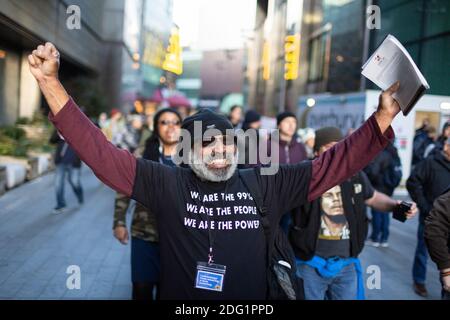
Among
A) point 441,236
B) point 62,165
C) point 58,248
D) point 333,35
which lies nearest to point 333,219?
point 441,236

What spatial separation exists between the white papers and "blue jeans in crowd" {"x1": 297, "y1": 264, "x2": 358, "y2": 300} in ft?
5.61

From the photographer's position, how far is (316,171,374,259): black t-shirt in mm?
3188

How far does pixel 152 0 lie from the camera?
4.12m

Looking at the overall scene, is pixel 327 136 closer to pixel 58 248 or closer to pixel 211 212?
pixel 211 212

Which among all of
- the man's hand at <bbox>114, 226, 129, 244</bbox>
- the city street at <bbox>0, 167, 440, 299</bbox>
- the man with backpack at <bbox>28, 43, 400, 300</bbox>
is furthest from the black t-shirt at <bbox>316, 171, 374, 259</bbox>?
the city street at <bbox>0, 167, 440, 299</bbox>

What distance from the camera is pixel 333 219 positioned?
127 inches

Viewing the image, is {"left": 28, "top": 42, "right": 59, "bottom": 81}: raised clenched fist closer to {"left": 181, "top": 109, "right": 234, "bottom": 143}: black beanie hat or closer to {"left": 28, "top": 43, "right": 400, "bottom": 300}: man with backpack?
{"left": 28, "top": 43, "right": 400, "bottom": 300}: man with backpack

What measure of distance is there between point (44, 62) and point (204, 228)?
969mm

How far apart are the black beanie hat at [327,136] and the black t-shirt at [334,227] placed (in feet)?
1.24

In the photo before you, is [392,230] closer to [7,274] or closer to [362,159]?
[362,159]

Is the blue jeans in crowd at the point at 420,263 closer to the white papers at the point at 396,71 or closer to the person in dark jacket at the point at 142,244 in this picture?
the person in dark jacket at the point at 142,244

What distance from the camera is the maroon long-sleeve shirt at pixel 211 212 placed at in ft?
6.75
